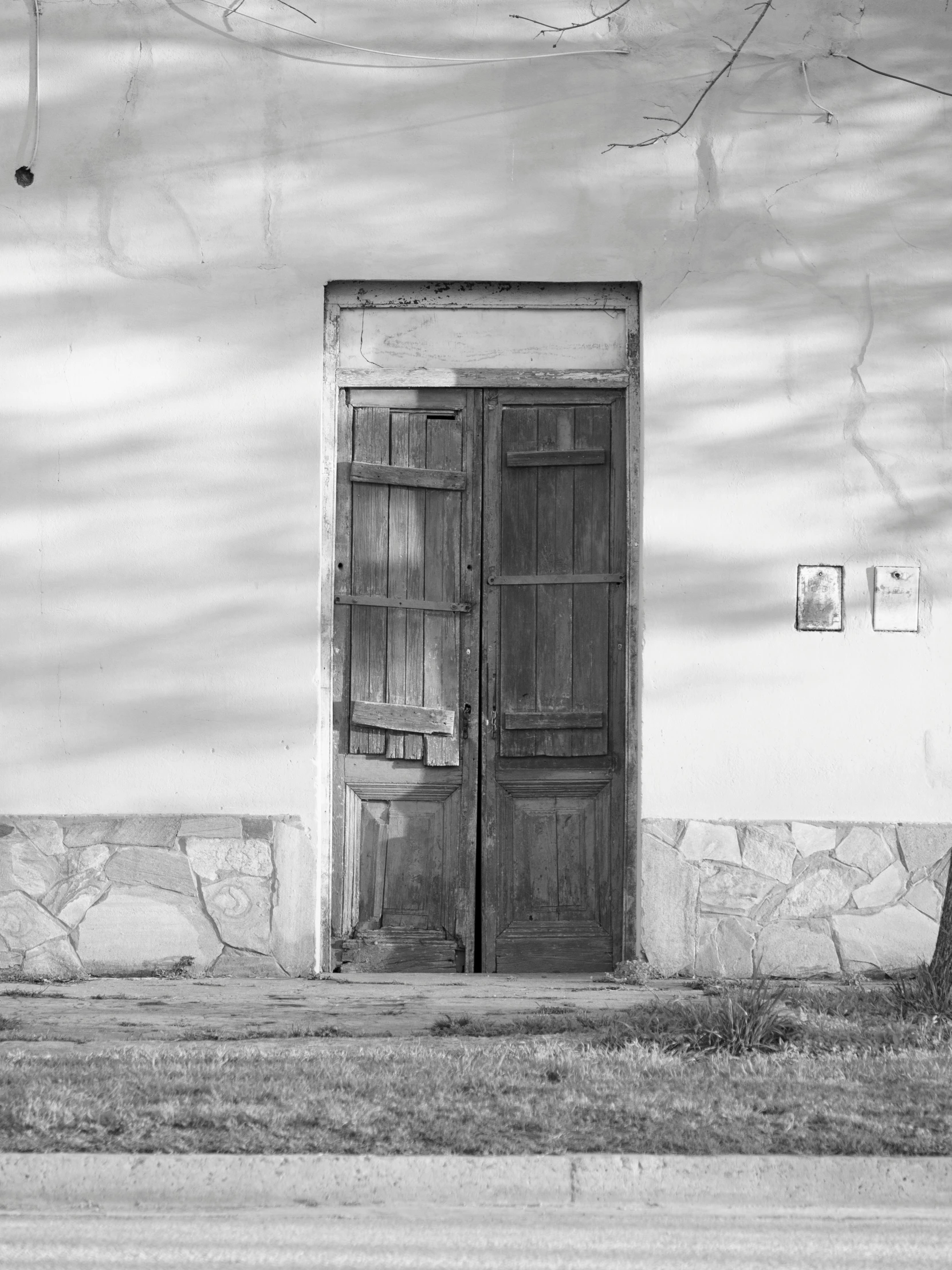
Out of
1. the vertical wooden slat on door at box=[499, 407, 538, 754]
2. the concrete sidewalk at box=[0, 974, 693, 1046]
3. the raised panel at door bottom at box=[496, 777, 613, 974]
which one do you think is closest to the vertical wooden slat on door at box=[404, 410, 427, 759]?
the vertical wooden slat on door at box=[499, 407, 538, 754]

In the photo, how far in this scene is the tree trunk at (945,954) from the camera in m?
5.86

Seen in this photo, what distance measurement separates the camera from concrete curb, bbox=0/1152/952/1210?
405cm

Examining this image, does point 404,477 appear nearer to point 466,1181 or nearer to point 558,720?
point 558,720

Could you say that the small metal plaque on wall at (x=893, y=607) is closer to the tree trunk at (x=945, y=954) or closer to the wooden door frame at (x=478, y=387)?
the wooden door frame at (x=478, y=387)

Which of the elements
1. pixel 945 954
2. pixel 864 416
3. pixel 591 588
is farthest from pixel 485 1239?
pixel 864 416

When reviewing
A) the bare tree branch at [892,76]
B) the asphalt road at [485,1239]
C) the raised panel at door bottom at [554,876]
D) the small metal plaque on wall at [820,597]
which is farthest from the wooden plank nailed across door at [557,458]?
the asphalt road at [485,1239]

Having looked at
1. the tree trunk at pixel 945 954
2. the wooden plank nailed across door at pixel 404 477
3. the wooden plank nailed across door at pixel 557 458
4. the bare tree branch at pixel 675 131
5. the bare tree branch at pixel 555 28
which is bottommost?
the tree trunk at pixel 945 954

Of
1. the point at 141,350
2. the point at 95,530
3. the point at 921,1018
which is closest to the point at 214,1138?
the point at 921,1018

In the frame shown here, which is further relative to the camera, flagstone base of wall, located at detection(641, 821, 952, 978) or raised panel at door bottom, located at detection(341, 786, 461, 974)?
raised panel at door bottom, located at detection(341, 786, 461, 974)

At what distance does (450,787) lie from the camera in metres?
7.69

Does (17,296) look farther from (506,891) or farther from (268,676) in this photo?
(506,891)

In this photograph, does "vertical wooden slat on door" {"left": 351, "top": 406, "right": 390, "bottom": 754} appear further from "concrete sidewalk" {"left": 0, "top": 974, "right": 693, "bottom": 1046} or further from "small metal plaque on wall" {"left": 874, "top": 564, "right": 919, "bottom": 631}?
"small metal plaque on wall" {"left": 874, "top": 564, "right": 919, "bottom": 631}

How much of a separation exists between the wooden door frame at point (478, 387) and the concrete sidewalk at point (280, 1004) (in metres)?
0.56

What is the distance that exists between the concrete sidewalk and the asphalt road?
5.92 feet
